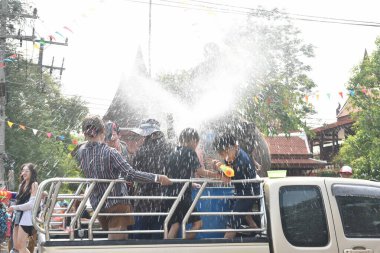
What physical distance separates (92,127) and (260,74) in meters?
22.0

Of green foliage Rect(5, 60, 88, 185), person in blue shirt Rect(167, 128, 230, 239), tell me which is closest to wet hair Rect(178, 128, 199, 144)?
person in blue shirt Rect(167, 128, 230, 239)

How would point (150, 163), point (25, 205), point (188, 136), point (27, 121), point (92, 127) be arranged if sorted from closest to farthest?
1. point (92, 127)
2. point (188, 136)
3. point (150, 163)
4. point (25, 205)
5. point (27, 121)

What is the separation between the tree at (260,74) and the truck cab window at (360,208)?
12.2m

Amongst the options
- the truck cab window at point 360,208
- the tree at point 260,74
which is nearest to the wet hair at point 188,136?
the truck cab window at point 360,208

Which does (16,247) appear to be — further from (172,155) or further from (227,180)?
(227,180)

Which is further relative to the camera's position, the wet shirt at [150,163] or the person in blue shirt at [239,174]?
the wet shirt at [150,163]

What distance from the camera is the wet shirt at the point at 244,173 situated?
480cm

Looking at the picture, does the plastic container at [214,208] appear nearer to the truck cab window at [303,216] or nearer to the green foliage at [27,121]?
the truck cab window at [303,216]

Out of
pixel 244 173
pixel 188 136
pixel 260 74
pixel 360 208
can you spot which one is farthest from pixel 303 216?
pixel 260 74

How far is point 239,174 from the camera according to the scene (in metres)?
4.91

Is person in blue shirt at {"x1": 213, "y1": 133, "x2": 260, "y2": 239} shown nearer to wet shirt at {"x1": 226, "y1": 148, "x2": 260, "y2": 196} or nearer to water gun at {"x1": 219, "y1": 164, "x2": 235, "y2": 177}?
wet shirt at {"x1": 226, "y1": 148, "x2": 260, "y2": 196}

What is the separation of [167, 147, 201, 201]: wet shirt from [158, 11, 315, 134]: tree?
38.6 ft

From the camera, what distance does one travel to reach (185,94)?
18.9 meters

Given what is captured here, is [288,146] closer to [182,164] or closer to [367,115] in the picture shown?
[367,115]
